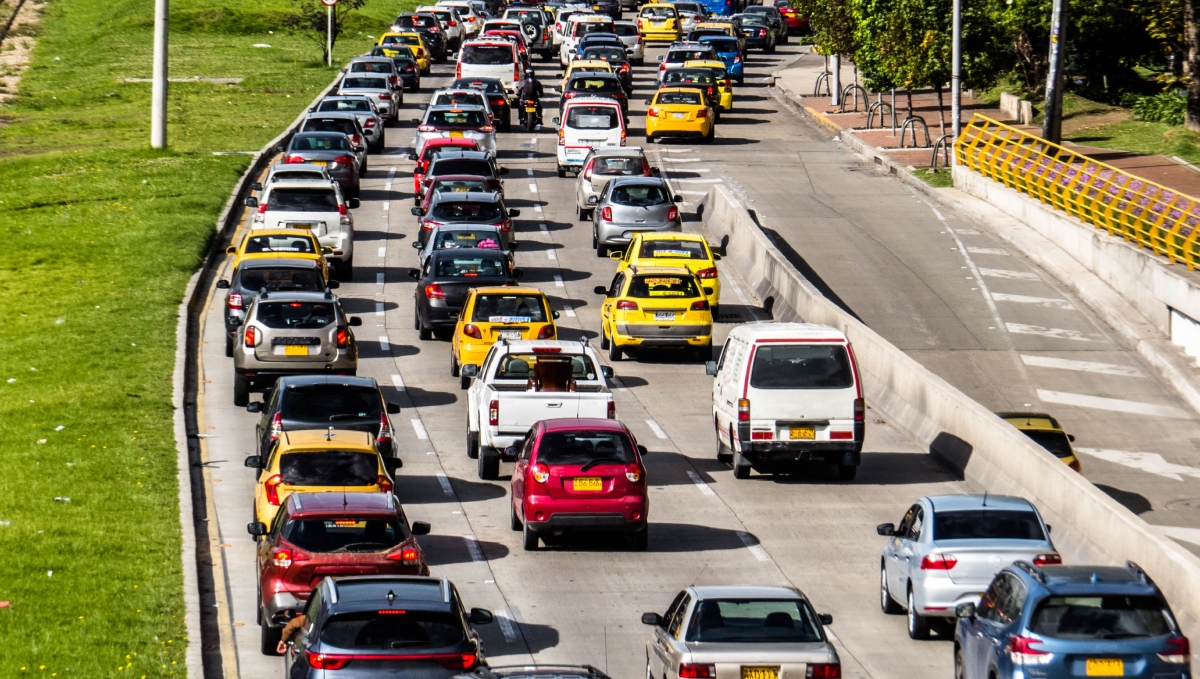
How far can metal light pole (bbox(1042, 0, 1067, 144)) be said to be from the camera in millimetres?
43844

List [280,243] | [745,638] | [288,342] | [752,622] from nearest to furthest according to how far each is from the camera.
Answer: [745,638] → [752,622] → [288,342] → [280,243]

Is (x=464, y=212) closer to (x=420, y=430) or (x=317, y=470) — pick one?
(x=420, y=430)

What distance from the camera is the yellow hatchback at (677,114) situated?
5697cm

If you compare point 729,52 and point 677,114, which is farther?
point 729,52

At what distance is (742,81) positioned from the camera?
7550 centimetres

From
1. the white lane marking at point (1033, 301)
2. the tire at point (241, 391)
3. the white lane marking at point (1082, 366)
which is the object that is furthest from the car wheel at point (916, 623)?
the white lane marking at point (1033, 301)

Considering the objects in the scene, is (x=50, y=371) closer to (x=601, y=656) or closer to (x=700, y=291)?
(x=700, y=291)

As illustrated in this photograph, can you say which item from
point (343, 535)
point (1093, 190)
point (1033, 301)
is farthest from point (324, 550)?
point (1093, 190)

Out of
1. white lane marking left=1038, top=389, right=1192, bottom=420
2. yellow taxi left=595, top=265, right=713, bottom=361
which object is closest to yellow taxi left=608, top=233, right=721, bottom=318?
yellow taxi left=595, top=265, right=713, bottom=361

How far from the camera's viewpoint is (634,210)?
40.7 meters

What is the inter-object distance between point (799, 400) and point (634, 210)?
16.6 m

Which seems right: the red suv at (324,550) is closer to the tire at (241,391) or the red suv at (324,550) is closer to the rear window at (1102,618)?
the rear window at (1102,618)

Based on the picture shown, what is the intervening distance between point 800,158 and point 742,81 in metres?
Result: 20.6

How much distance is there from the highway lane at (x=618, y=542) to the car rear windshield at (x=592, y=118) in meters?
14.1
